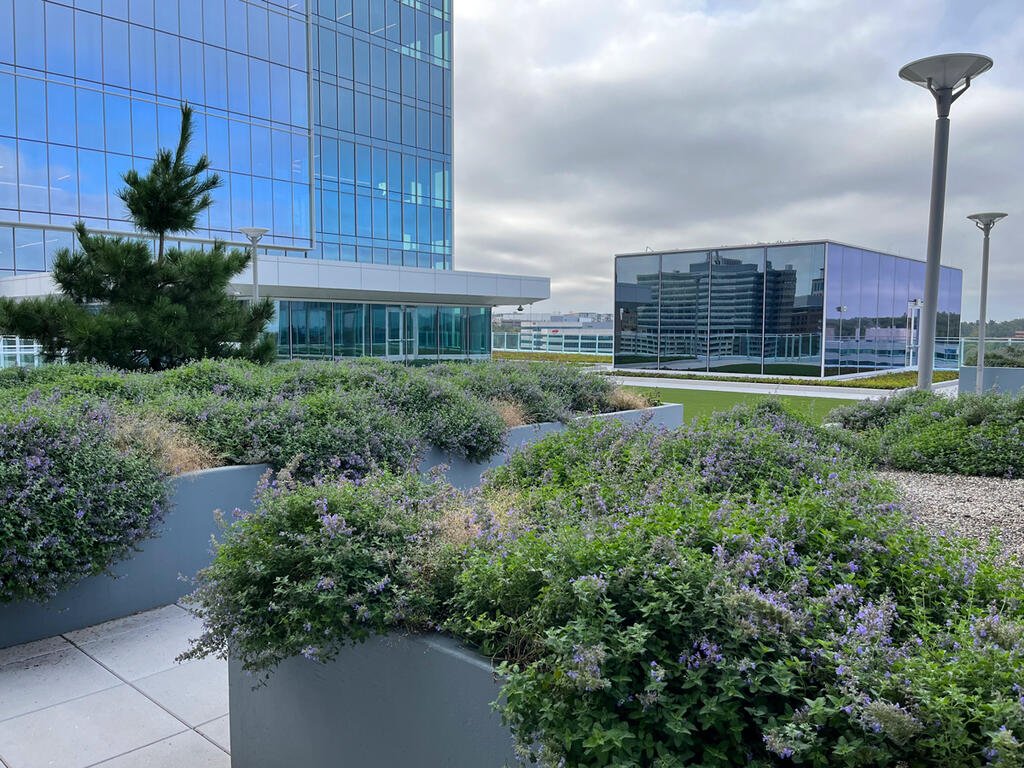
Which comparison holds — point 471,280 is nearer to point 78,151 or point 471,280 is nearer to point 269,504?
point 78,151

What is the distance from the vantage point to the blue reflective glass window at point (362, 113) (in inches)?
1634

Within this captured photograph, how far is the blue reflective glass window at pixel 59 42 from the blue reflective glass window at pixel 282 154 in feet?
28.2

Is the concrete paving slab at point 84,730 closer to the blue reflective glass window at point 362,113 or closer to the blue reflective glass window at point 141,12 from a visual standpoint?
the blue reflective glass window at point 141,12

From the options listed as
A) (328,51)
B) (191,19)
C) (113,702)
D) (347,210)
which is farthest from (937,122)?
(328,51)

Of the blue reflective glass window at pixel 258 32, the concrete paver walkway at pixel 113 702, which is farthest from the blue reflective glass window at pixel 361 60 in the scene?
the concrete paver walkway at pixel 113 702

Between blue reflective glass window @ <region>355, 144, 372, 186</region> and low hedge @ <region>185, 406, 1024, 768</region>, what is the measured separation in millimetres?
40959

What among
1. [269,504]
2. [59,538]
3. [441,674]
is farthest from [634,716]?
[59,538]

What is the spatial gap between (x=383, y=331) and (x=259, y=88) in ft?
44.3

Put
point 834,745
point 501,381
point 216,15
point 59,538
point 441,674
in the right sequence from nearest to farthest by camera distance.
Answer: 1. point 834,745
2. point 441,674
3. point 59,538
4. point 501,381
5. point 216,15

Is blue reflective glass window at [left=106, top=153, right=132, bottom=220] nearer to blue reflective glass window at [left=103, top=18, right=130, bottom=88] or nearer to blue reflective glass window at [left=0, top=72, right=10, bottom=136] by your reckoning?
blue reflective glass window at [left=103, top=18, right=130, bottom=88]

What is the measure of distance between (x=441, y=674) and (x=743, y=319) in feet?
92.4

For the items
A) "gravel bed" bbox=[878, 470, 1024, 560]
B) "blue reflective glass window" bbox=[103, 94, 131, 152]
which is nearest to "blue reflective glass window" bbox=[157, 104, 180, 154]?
"blue reflective glass window" bbox=[103, 94, 131, 152]

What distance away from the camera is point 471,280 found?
100ft

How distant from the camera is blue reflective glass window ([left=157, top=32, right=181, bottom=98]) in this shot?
30.5 meters
